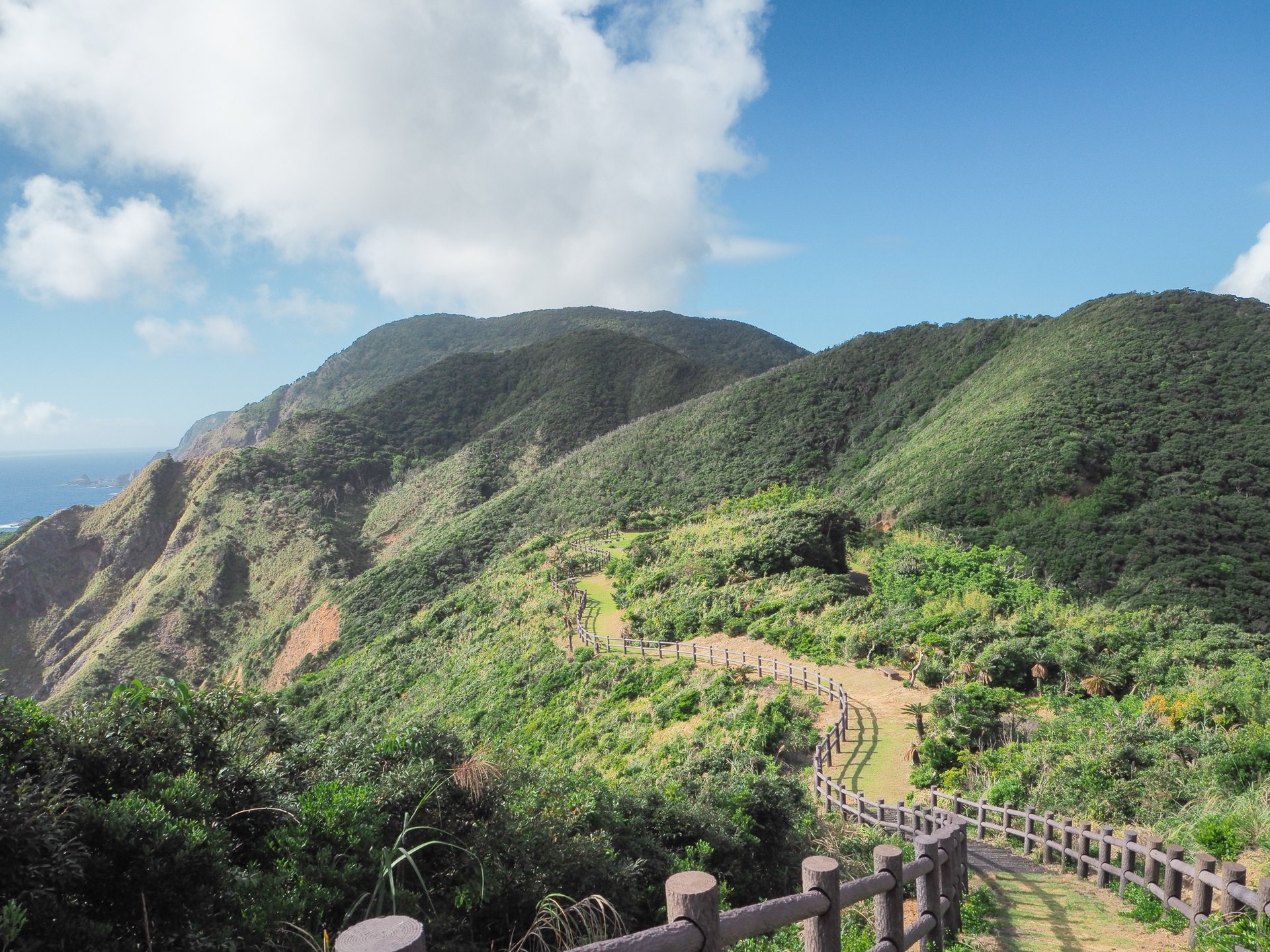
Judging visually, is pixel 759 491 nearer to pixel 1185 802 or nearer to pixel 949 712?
pixel 949 712

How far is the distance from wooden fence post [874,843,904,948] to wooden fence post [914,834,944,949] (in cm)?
86

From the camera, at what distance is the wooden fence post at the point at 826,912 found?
316 centimetres

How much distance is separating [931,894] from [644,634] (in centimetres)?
1813

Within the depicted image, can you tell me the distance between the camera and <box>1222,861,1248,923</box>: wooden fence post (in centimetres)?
473

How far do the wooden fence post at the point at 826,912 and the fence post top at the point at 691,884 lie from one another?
841 mm

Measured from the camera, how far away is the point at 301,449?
70875mm

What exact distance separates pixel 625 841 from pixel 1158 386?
41865 mm

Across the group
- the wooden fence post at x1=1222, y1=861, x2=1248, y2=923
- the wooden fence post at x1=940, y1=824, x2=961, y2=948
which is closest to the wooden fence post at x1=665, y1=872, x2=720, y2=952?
the wooden fence post at x1=940, y1=824, x2=961, y2=948

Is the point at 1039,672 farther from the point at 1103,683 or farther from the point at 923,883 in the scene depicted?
the point at 923,883

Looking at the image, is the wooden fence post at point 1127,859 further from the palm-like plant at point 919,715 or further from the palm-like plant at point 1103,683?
the palm-like plant at point 1103,683

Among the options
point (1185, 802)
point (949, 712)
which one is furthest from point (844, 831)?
point (949, 712)

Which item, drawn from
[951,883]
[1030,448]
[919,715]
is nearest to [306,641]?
[919,715]

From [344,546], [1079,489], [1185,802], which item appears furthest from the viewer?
[344,546]

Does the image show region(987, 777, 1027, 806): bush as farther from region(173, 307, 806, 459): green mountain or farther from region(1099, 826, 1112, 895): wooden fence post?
region(173, 307, 806, 459): green mountain
